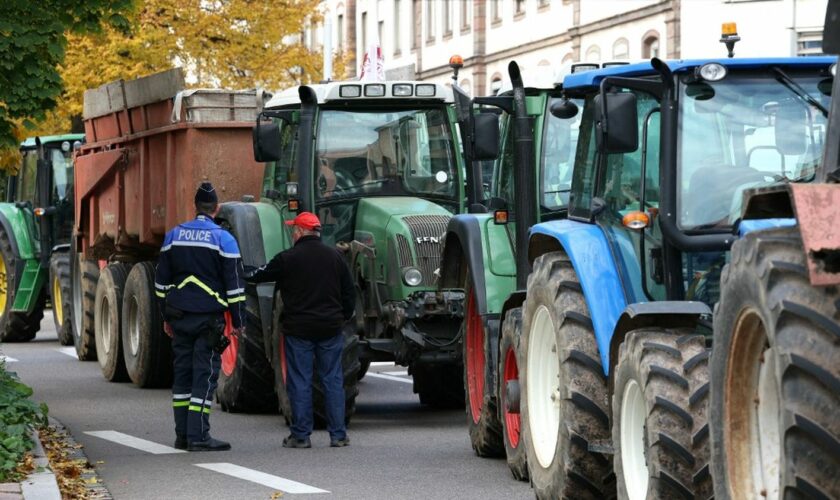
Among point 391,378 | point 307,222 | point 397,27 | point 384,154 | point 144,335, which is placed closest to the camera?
point 307,222

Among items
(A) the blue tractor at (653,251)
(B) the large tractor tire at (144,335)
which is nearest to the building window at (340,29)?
(B) the large tractor tire at (144,335)

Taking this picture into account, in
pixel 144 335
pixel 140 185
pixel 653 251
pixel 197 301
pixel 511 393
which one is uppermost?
pixel 140 185

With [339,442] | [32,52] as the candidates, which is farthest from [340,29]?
[339,442]

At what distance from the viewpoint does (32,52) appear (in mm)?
13844

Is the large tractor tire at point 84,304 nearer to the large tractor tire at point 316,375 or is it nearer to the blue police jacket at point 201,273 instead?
the large tractor tire at point 316,375

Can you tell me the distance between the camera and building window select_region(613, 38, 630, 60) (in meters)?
42.8

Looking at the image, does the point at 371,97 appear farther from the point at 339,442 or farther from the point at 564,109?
the point at 564,109

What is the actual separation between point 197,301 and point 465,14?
142 ft

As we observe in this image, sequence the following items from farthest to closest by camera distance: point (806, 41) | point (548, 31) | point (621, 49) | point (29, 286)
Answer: point (548, 31)
point (621, 49)
point (806, 41)
point (29, 286)

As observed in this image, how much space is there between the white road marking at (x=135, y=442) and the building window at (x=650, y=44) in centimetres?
2829

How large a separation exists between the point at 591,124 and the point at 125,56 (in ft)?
98.5

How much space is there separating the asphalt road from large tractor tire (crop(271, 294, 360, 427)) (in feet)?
0.70

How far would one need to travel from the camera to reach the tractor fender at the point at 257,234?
49.9 ft

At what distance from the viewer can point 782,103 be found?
8820 millimetres
